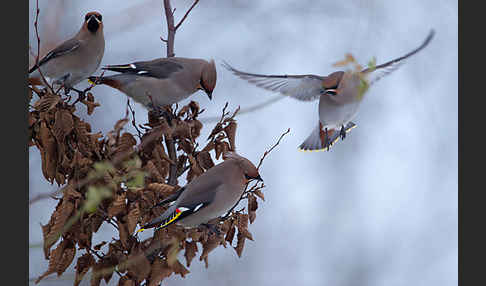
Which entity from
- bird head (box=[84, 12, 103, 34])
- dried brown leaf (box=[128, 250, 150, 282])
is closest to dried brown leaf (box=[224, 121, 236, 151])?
dried brown leaf (box=[128, 250, 150, 282])

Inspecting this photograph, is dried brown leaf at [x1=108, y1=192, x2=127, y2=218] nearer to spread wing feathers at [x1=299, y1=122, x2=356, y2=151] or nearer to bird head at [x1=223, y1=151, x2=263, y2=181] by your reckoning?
bird head at [x1=223, y1=151, x2=263, y2=181]

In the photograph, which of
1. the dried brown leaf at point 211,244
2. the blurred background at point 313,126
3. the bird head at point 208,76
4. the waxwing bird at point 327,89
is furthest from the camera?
the blurred background at point 313,126

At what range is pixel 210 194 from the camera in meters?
1.52

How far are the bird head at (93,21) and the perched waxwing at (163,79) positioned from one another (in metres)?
0.11

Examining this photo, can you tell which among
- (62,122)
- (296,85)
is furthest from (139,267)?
(296,85)

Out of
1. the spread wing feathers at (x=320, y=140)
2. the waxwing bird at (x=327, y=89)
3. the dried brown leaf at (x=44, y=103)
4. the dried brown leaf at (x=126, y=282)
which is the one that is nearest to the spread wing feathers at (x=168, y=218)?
the dried brown leaf at (x=126, y=282)

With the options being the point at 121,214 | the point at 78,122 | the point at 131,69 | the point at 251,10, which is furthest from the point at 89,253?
the point at 251,10

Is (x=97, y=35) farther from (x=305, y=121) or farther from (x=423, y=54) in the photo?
(x=423, y=54)

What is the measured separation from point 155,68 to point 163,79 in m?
0.04

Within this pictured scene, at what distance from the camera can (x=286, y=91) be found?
188cm

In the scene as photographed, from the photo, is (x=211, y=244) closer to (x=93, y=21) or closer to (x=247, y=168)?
(x=247, y=168)

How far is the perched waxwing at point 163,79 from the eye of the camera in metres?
1.66

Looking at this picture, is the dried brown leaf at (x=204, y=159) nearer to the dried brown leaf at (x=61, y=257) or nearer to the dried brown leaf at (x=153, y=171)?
the dried brown leaf at (x=153, y=171)

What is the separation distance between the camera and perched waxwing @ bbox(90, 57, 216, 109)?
1.66 m
